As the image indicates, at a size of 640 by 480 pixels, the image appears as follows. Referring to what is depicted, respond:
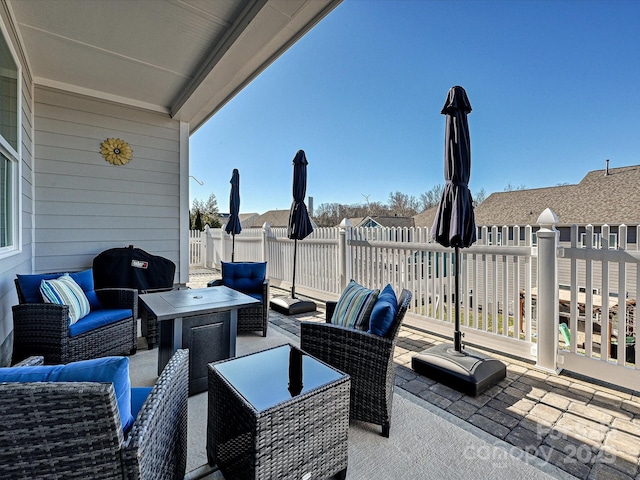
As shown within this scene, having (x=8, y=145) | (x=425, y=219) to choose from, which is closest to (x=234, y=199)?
(x=8, y=145)

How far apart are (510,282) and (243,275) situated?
11.6ft

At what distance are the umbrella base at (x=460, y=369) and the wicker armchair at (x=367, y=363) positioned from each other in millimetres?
873

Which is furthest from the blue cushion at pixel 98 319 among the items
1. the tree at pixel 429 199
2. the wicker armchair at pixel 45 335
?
the tree at pixel 429 199

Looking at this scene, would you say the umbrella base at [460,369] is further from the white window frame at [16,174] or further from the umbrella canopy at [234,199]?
the umbrella canopy at [234,199]

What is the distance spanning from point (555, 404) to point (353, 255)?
129 inches

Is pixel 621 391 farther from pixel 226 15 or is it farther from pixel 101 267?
pixel 101 267

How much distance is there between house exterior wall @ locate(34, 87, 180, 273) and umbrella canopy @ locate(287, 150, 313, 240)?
2.15 meters

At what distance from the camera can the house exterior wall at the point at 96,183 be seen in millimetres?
4516

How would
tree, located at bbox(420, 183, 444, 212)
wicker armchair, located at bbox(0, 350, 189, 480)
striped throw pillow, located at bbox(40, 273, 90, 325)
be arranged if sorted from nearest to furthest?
wicker armchair, located at bbox(0, 350, 189, 480) → striped throw pillow, located at bbox(40, 273, 90, 325) → tree, located at bbox(420, 183, 444, 212)

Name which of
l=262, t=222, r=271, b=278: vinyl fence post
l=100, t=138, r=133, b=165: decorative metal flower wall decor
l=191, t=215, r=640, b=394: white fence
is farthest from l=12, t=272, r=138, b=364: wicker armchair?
l=262, t=222, r=271, b=278: vinyl fence post

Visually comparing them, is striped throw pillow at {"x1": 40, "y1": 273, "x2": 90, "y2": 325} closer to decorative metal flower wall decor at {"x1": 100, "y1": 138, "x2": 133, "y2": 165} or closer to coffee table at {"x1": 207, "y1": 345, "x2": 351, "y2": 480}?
coffee table at {"x1": 207, "y1": 345, "x2": 351, "y2": 480}

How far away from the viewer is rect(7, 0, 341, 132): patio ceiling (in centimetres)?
290

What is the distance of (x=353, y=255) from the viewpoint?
5.24 metres

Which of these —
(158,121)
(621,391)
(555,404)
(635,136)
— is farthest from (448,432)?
(635,136)
